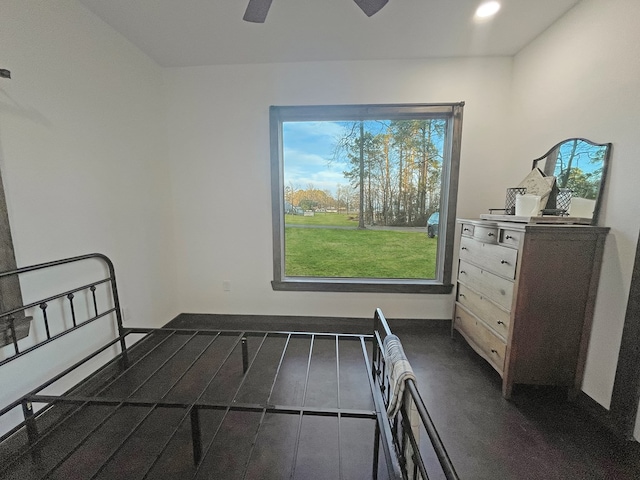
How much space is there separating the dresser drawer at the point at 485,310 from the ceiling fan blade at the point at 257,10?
Answer: 2336 millimetres

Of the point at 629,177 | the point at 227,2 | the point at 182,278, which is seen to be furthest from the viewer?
the point at 182,278

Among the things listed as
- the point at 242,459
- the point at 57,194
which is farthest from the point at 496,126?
the point at 57,194

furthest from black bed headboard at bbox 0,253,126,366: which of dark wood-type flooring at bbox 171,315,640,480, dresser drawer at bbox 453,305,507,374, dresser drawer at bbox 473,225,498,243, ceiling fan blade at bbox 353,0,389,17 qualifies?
dresser drawer at bbox 473,225,498,243

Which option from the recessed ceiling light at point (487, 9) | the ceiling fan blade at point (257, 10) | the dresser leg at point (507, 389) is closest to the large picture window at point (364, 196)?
the recessed ceiling light at point (487, 9)

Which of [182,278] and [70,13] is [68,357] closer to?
[182,278]

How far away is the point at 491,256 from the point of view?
2.00 meters

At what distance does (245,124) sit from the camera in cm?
273

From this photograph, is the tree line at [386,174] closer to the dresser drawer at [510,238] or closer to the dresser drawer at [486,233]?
Answer: the dresser drawer at [486,233]

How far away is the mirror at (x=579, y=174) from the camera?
1704mm

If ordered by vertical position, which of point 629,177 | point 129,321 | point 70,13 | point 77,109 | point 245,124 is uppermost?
point 70,13

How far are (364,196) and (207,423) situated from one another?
2.35 meters

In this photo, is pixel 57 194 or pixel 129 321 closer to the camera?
pixel 57 194

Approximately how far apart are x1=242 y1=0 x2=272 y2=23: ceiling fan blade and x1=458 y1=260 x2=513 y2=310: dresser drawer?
7.19ft

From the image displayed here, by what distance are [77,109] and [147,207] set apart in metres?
0.91
